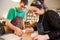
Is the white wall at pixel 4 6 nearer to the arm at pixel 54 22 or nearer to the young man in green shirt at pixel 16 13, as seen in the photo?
the young man in green shirt at pixel 16 13

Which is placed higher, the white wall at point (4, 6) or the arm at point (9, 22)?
the white wall at point (4, 6)

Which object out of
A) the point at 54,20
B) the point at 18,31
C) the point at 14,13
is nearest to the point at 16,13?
the point at 14,13

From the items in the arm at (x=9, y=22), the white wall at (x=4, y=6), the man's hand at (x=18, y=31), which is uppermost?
the white wall at (x=4, y=6)

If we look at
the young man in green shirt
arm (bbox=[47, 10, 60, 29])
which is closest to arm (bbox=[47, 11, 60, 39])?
arm (bbox=[47, 10, 60, 29])

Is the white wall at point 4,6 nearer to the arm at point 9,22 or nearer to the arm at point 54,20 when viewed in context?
the arm at point 9,22

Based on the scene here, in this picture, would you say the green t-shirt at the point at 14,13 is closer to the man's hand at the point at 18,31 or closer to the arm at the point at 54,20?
the man's hand at the point at 18,31

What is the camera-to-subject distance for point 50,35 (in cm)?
68

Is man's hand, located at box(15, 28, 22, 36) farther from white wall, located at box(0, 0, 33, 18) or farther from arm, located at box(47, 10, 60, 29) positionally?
arm, located at box(47, 10, 60, 29)

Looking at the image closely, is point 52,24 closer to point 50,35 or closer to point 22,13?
point 50,35

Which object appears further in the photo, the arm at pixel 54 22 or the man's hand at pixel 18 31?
the man's hand at pixel 18 31

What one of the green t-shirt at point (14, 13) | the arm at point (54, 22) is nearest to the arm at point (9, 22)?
the green t-shirt at point (14, 13)

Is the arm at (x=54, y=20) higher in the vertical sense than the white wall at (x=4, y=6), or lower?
lower

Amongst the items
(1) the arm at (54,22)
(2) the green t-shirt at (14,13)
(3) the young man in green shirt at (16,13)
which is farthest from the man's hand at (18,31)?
(1) the arm at (54,22)

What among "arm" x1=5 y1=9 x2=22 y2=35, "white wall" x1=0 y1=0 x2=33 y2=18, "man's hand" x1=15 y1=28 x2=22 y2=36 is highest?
"white wall" x1=0 y1=0 x2=33 y2=18
